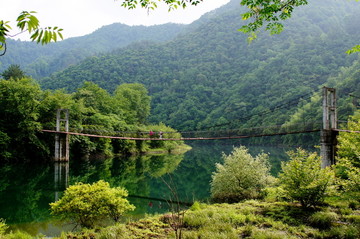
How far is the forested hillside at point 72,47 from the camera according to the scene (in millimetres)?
100625

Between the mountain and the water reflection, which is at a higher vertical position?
the mountain

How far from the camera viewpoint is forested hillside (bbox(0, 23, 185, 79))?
101 meters

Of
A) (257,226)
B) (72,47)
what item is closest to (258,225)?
(257,226)

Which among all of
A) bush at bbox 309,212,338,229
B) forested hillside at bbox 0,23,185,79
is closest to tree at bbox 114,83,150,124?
bush at bbox 309,212,338,229

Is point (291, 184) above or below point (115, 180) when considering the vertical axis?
above

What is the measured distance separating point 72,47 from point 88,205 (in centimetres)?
13862

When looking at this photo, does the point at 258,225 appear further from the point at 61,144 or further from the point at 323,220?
the point at 61,144

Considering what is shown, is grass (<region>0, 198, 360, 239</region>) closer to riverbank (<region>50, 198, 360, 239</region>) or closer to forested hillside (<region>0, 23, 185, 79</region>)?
riverbank (<region>50, 198, 360, 239</region>)

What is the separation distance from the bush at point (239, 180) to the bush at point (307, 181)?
3511mm

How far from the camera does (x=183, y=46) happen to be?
113 meters

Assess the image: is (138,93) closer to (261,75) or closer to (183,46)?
(261,75)

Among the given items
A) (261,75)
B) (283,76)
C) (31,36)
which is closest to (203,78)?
(261,75)

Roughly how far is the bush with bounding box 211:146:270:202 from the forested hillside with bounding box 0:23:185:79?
7693 cm

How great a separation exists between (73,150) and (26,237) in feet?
78.4
